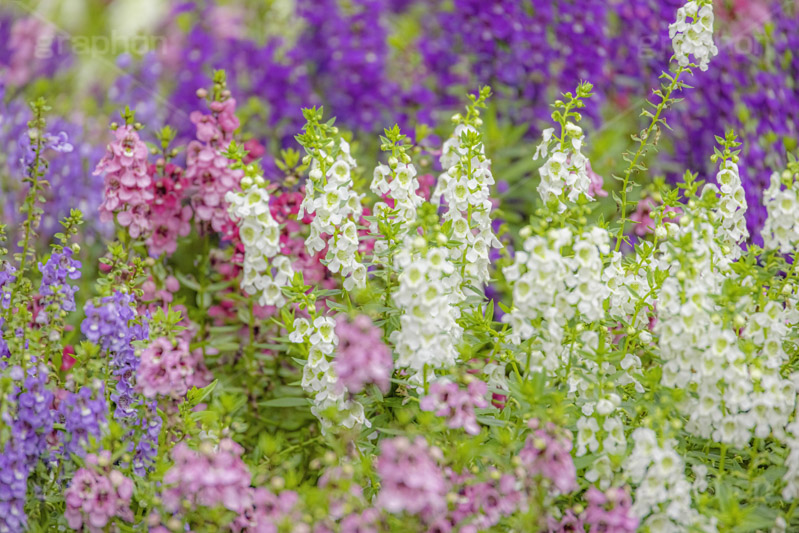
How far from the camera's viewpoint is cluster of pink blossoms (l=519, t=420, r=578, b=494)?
2035mm

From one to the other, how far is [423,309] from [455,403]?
0.25 metres

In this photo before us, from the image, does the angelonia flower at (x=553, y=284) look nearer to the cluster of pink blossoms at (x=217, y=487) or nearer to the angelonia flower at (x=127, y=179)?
the cluster of pink blossoms at (x=217, y=487)

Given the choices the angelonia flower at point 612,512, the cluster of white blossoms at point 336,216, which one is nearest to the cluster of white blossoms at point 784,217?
the angelonia flower at point 612,512

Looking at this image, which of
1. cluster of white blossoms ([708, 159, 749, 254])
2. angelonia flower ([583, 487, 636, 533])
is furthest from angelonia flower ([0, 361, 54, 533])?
cluster of white blossoms ([708, 159, 749, 254])

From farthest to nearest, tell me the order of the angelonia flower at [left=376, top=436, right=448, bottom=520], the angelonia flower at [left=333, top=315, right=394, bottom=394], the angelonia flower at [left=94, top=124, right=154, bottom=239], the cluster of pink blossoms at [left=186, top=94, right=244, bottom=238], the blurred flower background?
the blurred flower background < the cluster of pink blossoms at [left=186, top=94, right=244, bottom=238] < the angelonia flower at [left=94, top=124, right=154, bottom=239] < the angelonia flower at [left=333, top=315, right=394, bottom=394] < the angelonia flower at [left=376, top=436, right=448, bottom=520]

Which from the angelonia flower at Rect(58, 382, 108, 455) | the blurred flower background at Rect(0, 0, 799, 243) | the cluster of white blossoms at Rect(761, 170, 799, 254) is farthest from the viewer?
the blurred flower background at Rect(0, 0, 799, 243)

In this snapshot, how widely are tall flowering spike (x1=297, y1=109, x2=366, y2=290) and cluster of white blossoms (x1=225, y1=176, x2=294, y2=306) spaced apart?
121 mm

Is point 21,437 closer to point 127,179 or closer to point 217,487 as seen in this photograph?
point 217,487

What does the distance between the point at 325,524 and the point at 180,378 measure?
1.87ft

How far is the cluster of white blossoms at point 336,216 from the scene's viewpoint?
2.64 metres

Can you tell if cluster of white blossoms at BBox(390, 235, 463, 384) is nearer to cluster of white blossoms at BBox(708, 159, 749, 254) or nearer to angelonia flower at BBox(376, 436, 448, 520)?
angelonia flower at BBox(376, 436, 448, 520)

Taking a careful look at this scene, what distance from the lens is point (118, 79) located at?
196 inches

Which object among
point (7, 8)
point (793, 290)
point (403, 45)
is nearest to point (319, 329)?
point (793, 290)

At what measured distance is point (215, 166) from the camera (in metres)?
3.16
